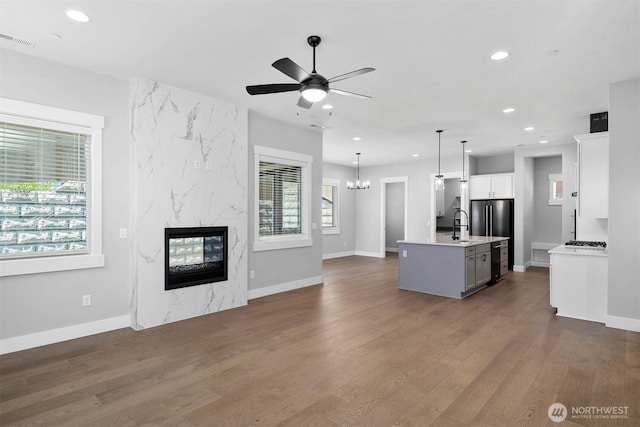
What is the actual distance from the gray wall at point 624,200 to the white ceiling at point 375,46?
1.11 ft

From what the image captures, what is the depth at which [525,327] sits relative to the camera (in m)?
4.21

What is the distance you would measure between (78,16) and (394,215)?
1116 cm

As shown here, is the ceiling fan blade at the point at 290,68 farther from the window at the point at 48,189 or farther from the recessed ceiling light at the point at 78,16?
the window at the point at 48,189

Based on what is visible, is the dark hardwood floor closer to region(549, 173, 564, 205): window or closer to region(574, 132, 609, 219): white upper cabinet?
region(574, 132, 609, 219): white upper cabinet

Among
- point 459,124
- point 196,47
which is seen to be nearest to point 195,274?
point 196,47

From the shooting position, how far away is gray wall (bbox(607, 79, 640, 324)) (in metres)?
4.09

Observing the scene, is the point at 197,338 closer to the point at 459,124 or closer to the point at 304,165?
the point at 304,165

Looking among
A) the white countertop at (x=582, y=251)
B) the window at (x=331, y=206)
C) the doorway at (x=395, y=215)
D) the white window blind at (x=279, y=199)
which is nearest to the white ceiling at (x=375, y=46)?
the white window blind at (x=279, y=199)

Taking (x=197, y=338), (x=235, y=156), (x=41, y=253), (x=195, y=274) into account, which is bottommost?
(x=197, y=338)

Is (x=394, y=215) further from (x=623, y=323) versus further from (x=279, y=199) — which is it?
(x=623, y=323)

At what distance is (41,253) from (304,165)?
13.6 feet

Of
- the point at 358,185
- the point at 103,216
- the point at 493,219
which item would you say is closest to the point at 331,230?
the point at 358,185

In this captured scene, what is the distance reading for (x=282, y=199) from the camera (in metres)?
6.36

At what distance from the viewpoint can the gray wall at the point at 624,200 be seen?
A: 4090 millimetres
